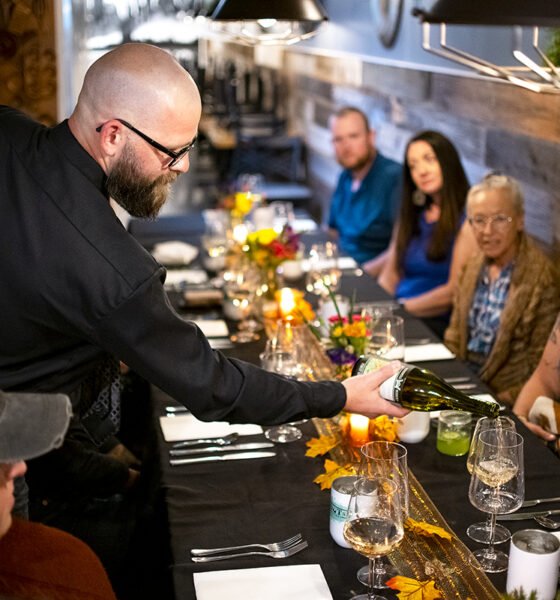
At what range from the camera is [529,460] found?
2.24m

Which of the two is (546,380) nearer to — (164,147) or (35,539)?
(164,147)

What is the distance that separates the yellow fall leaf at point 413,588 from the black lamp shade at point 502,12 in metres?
0.99

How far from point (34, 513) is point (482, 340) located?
5.70ft

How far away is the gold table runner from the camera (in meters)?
1.71

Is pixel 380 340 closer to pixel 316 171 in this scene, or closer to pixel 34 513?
pixel 34 513

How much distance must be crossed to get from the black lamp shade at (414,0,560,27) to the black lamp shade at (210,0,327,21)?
118 cm

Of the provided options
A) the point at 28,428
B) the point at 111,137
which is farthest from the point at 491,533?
the point at 111,137

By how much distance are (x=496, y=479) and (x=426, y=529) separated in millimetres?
176

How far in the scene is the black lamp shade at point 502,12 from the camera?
1.62 meters

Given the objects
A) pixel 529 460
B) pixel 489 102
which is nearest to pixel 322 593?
pixel 529 460

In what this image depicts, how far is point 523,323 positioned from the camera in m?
3.26

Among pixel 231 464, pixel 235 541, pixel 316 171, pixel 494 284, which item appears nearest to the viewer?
pixel 235 541

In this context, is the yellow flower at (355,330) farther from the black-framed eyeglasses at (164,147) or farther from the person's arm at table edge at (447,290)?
the person's arm at table edge at (447,290)

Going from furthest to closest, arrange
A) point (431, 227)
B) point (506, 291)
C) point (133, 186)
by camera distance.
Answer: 1. point (431, 227)
2. point (506, 291)
3. point (133, 186)
